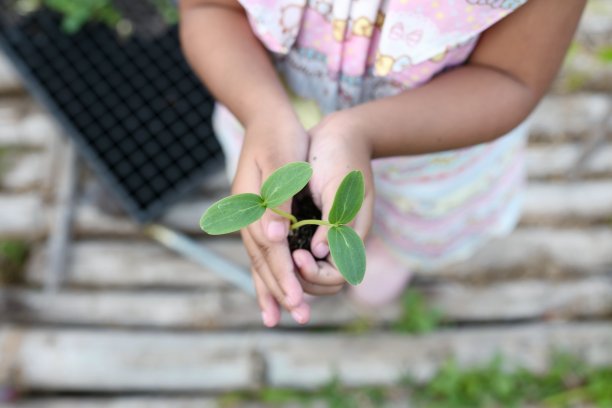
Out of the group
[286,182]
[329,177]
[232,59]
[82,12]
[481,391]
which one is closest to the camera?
[286,182]

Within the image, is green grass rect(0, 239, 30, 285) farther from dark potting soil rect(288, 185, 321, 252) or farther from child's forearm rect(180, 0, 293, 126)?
dark potting soil rect(288, 185, 321, 252)

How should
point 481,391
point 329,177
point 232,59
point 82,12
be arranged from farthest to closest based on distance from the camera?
1. point 82,12
2. point 481,391
3. point 232,59
4. point 329,177

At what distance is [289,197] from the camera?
59cm

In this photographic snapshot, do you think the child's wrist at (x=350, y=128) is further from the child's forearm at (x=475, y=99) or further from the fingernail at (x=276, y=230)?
the fingernail at (x=276, y=230)

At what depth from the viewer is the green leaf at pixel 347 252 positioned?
0.58 meters

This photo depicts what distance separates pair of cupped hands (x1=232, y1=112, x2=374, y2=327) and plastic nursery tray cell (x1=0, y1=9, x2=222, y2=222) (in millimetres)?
767

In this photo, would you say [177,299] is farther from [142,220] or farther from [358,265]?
[358,265]

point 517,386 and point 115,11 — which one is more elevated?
point 115,11

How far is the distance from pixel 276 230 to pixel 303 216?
0.08 metres

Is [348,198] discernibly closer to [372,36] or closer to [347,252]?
[347,252]

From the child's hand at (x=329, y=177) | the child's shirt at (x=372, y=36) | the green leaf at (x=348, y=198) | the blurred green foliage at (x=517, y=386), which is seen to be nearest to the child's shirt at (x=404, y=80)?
the child's shirt at (x=372, y=36)

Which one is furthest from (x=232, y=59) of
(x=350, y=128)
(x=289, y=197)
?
(x=289, y=197)

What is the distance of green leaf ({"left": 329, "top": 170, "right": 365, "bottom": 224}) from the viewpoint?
1.88 feet

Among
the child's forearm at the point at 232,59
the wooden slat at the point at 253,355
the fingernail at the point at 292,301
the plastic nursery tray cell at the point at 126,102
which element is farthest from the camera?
the plastic nursery tray cell at the point at 126,102
